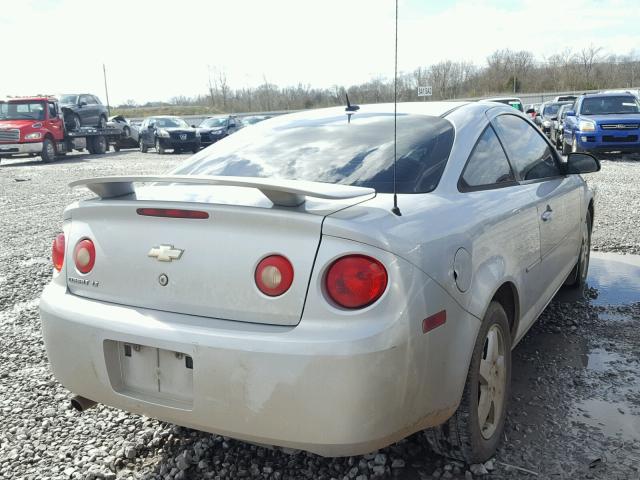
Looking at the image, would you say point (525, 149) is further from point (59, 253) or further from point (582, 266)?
point (59, 253)

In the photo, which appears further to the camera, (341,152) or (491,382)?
(341,152)

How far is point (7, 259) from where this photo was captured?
6.74 metres

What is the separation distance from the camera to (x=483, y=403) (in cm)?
263

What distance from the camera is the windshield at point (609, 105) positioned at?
55.4 feet

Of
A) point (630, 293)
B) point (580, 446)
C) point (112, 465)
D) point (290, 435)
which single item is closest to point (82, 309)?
point (112, 465)

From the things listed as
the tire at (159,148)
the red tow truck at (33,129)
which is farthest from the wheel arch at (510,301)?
the tire at (159,148)

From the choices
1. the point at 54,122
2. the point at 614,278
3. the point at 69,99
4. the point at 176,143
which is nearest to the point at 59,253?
the point at 614,278

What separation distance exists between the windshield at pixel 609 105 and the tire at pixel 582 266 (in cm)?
1343

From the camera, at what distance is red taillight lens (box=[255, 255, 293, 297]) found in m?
2.10

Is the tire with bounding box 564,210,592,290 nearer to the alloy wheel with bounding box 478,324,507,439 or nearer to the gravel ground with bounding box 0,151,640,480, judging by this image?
the gravel ground with bounding box 0,151,640,480

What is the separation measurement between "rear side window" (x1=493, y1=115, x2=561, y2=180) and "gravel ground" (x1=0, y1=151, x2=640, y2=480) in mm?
1114

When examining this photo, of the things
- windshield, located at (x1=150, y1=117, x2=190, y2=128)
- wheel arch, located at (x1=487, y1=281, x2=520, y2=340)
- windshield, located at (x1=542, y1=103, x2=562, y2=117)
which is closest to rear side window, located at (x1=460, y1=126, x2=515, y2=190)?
wheel arch, located at (x1=487, y1=281, x2=520, y2=340)

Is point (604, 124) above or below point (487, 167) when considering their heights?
below

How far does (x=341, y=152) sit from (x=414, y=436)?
1359 millimetres
